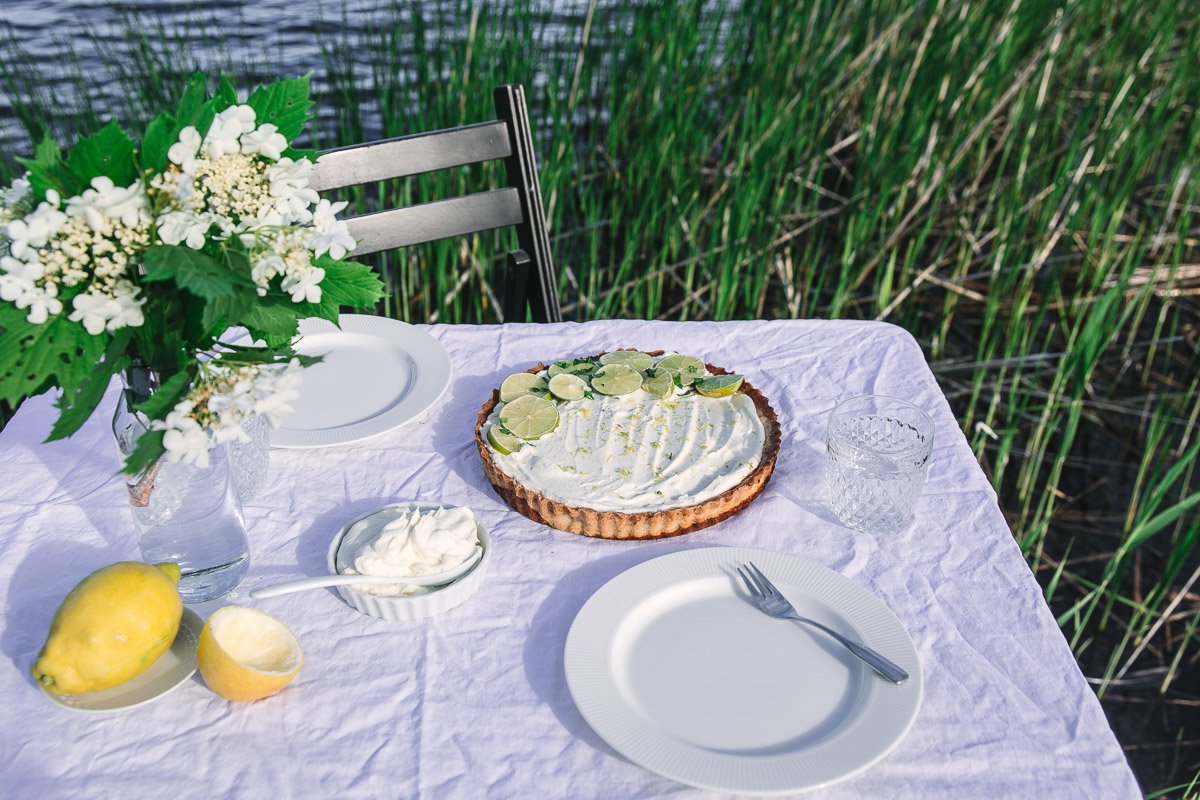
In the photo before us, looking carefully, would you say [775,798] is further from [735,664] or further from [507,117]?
[507,117]

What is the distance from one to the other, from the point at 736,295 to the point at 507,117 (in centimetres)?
119

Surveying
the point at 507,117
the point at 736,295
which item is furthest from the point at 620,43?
the point at 507,117

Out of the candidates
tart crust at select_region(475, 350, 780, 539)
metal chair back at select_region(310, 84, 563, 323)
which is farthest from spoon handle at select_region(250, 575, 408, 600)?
metal chair back at select_region(310, 84, 563, 323)

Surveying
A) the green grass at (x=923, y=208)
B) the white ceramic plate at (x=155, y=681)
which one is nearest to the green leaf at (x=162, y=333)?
the white ceramic plate at (x=155, y=681)

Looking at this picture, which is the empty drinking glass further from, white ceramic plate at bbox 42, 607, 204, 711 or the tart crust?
white ceramic plate at bbox 42, 607, 204, 711

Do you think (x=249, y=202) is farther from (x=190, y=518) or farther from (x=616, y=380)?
(x=616, y=380)

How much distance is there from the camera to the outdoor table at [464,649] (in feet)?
2.48

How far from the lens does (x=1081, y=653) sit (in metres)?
1.97

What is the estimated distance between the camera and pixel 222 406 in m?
0.70

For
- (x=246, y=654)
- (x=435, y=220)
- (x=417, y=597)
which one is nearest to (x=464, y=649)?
(x=417, y=597)

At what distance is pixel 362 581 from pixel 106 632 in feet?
0.68

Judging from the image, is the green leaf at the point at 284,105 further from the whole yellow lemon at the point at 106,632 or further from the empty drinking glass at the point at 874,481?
the empty drinking glass at the point at 874,481

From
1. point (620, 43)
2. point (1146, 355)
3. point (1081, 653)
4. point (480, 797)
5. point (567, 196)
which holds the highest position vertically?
point (620, 43)

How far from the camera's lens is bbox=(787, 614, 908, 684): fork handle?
80cm
